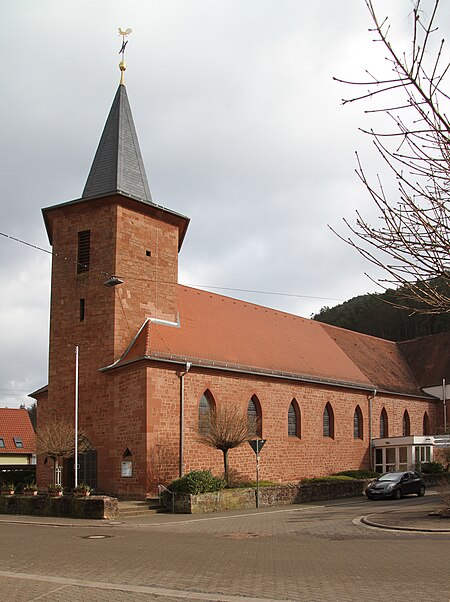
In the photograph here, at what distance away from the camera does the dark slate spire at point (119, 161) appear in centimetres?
3034

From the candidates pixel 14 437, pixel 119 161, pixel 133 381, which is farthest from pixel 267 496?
pixel 14 437

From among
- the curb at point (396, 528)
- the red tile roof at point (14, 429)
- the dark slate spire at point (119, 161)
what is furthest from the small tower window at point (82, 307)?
the red tile roof at point (14, 429)

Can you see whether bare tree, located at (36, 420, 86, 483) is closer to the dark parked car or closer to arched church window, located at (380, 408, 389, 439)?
the dark parked car

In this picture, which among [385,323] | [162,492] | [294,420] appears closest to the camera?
[162,492]

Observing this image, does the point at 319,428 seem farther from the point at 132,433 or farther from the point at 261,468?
the point at 132,433

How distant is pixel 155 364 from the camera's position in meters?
26.5

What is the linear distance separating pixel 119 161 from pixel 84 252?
4.51m

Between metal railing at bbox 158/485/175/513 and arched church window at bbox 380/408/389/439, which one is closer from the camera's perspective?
metal railing at bbox 158/485/175/513

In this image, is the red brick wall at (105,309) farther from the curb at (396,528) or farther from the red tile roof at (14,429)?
the red tile roof at (14,429)

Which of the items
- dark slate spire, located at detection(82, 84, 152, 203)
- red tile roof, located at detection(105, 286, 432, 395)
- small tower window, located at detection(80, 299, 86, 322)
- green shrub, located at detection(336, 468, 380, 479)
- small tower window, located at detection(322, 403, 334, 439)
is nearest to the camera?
red tile roof, located at detection(105, 286, 432, 395)

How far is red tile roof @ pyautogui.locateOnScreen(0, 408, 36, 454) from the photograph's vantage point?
177 feet

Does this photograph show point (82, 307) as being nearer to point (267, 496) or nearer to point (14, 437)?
point (267, 496)

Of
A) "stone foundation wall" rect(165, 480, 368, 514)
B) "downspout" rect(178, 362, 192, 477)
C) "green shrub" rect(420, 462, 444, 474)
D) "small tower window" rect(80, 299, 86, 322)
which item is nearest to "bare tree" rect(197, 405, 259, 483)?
"downspout" rect(178, 362, 192, 477)

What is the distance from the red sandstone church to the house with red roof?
23.4 m
